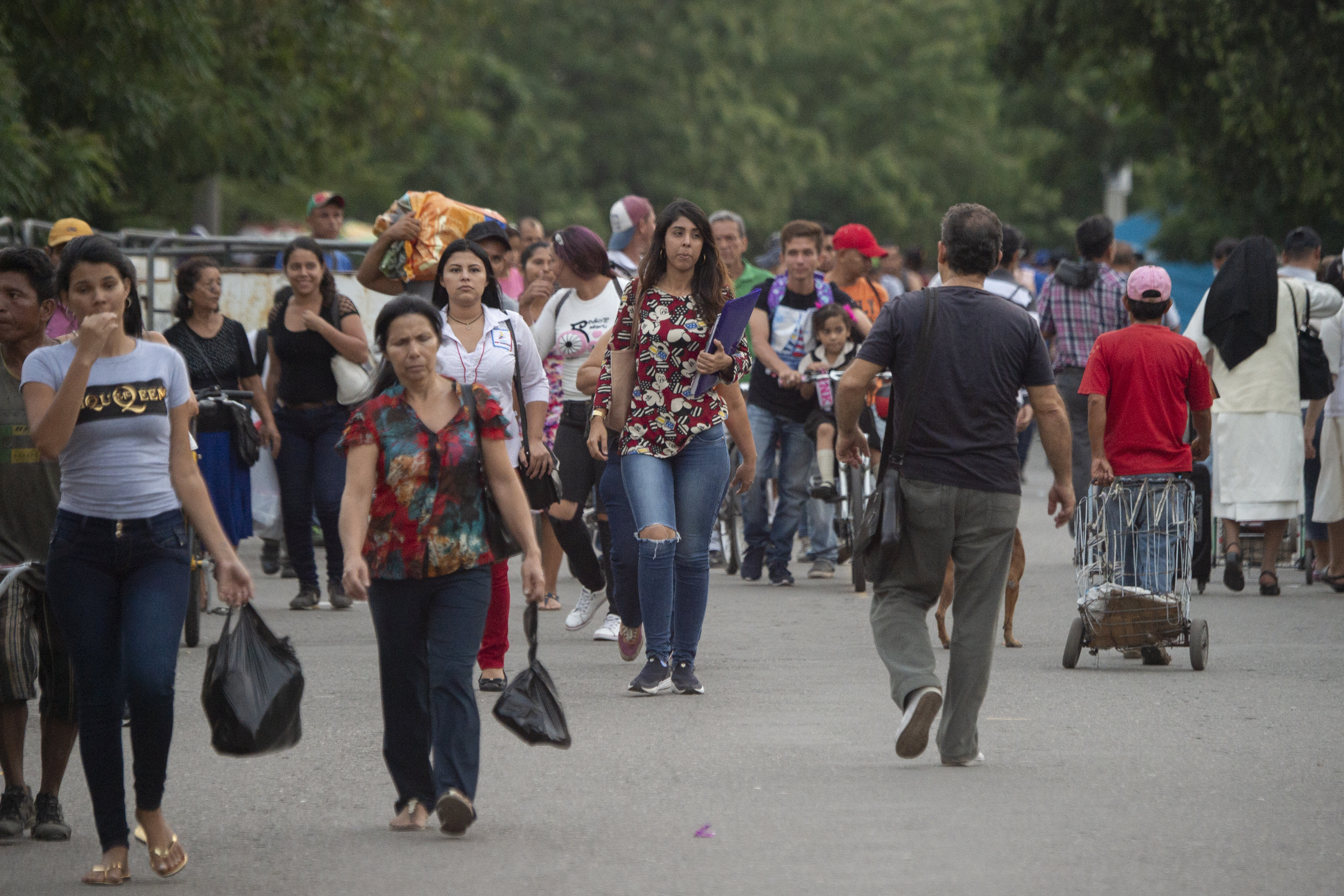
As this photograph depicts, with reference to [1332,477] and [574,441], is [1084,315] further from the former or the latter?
[574,441]

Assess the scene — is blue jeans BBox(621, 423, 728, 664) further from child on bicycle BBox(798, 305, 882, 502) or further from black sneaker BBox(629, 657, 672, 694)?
child on bicycle BBox(798, 305, 882, 502)

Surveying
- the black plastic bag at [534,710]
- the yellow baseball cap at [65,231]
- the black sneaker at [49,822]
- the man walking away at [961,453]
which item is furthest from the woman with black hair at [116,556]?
the yellow baseball cap at [65,231]

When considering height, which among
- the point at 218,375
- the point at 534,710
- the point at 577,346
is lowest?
the point at 534,710

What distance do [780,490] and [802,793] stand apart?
20.2ft

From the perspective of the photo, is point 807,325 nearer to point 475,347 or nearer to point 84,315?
point 475,347

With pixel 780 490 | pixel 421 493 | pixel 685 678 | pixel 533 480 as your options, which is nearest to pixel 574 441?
pixel 533 480

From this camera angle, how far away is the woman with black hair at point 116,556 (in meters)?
5.36

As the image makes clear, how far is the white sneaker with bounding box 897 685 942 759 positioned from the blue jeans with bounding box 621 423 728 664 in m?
1.63

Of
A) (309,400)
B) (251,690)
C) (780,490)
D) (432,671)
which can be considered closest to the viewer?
(251,690)

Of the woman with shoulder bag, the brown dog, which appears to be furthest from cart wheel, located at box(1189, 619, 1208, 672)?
the woman with shoulder bag

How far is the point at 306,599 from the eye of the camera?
11.4 metres

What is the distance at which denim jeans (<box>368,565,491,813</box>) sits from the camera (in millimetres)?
5676

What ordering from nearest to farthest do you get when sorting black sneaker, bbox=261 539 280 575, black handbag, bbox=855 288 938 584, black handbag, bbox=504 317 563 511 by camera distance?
black handbag, bbox=855 288 938 584, black handbag, bbox=504 317 563 511, black sneaker, bbox=261 539 280 575

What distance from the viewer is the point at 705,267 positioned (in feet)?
26.8
